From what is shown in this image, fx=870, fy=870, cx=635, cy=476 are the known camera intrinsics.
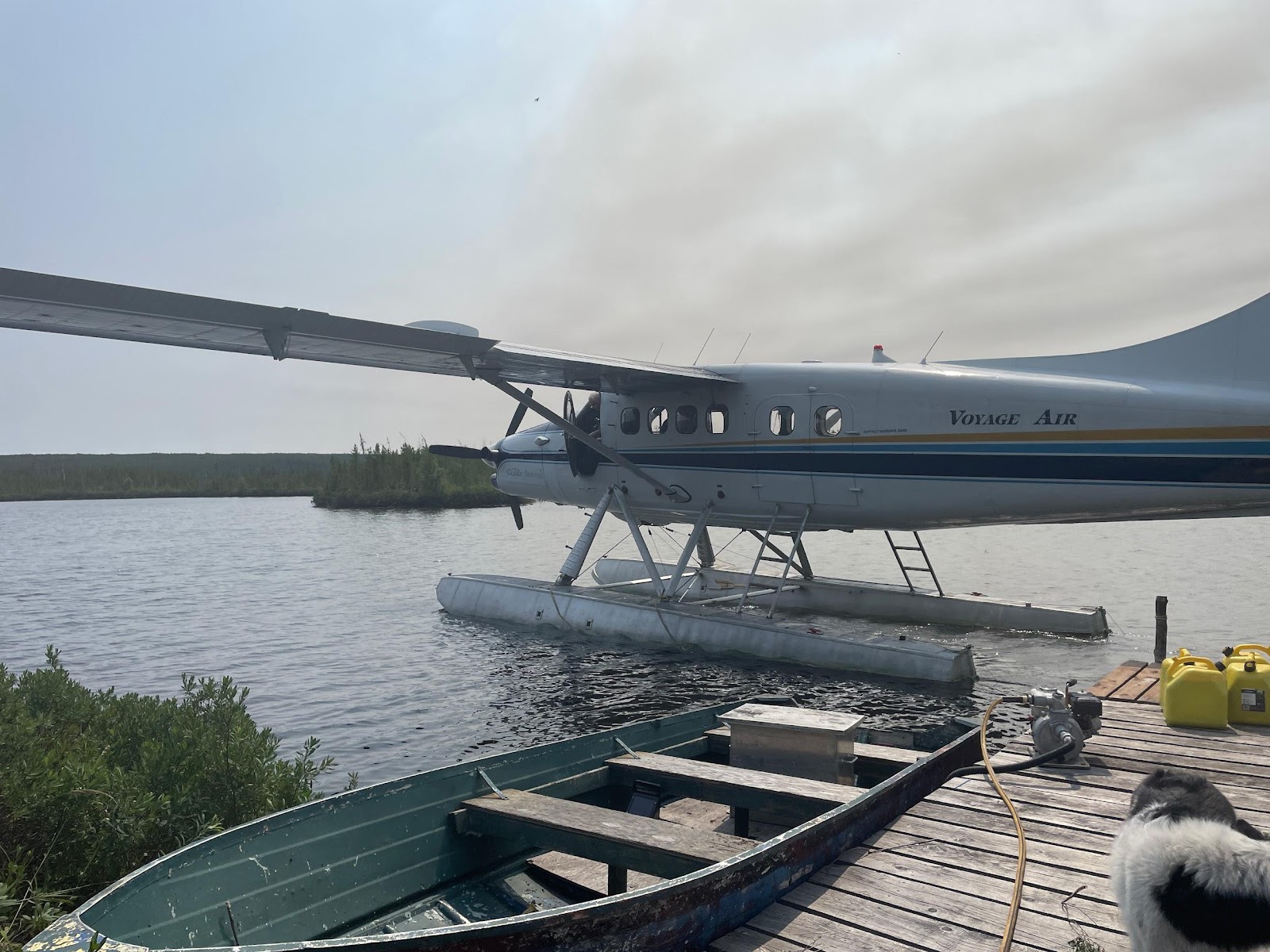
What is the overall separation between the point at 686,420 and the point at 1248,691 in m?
10.2

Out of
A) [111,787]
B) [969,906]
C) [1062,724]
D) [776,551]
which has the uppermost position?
[776,551]

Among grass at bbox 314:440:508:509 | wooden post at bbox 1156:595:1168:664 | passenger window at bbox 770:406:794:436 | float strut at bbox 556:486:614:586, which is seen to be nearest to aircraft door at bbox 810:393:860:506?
passenger window at bbox 770:406:794:436

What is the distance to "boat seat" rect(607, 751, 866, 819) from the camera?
549 cm

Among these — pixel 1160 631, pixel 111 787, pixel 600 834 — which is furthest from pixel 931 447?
pixel 111 787

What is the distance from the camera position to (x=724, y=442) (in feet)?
50.2

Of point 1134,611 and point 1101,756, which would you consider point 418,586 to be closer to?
point 1134,611

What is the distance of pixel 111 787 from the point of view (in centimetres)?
548

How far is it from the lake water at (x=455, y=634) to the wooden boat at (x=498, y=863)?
4.39m

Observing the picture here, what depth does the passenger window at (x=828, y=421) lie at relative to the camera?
547 inches

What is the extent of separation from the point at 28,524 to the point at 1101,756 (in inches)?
2480

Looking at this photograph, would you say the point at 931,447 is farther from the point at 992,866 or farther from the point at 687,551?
the point at 992,866

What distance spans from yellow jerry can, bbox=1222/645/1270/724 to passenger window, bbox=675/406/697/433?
9.70 meters

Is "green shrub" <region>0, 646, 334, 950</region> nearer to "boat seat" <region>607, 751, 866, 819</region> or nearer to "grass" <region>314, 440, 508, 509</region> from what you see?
"boat seat" <region>607, 751, 866, 819</region>

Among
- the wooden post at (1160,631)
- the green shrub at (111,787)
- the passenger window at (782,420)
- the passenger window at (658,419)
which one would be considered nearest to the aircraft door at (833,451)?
the passenger window at (782,420)
